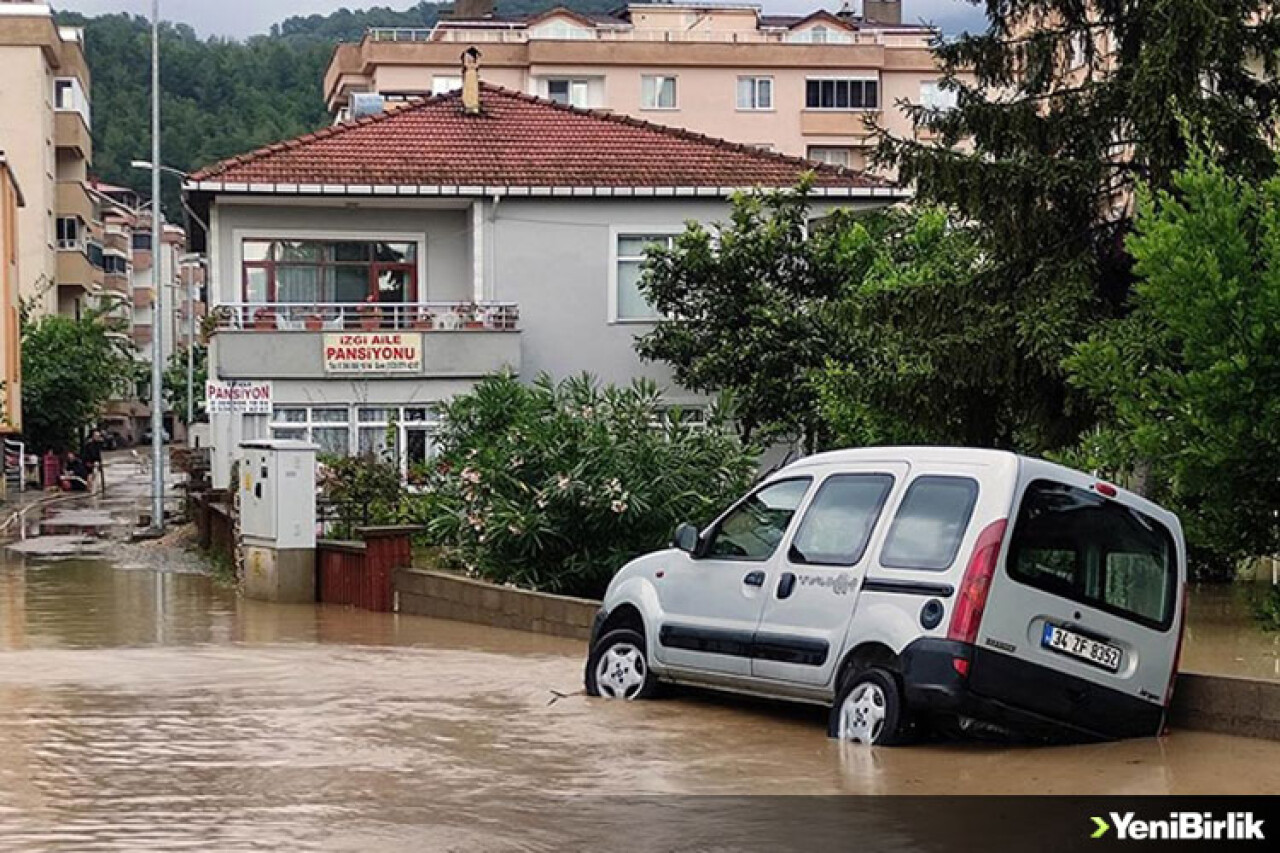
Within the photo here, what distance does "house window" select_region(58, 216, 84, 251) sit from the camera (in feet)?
278

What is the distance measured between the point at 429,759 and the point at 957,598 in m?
3.13

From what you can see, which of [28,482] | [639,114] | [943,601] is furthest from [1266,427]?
[639,114]

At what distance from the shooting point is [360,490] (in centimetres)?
2995

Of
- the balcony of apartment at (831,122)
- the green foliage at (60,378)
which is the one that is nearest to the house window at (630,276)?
the green foliage at (60,378)

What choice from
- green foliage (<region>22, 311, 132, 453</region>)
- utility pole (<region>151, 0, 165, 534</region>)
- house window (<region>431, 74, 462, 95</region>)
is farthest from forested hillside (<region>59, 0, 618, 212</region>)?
utility pole (<region>151, 0, 165, 534</region>)

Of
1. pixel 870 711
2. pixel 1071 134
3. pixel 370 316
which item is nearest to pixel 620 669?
pixel 870 711

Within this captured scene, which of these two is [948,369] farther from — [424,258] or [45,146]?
[45,146]

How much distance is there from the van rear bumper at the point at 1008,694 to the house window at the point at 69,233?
77.6m

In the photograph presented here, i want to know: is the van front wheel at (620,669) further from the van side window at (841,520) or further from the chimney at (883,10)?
the chimney at (883,10)

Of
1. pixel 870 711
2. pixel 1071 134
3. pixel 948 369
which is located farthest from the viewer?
pixel 948 369

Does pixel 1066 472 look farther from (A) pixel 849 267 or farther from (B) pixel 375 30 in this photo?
(B) pixel 375 30

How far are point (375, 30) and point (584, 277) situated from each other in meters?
41.6

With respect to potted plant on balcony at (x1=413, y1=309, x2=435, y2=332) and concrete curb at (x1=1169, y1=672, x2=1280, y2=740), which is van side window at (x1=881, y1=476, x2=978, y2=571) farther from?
potted plant on balcony at (x1=413, y1=309, x2=435, y2=332)

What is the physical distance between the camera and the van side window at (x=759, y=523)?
1306 cm
